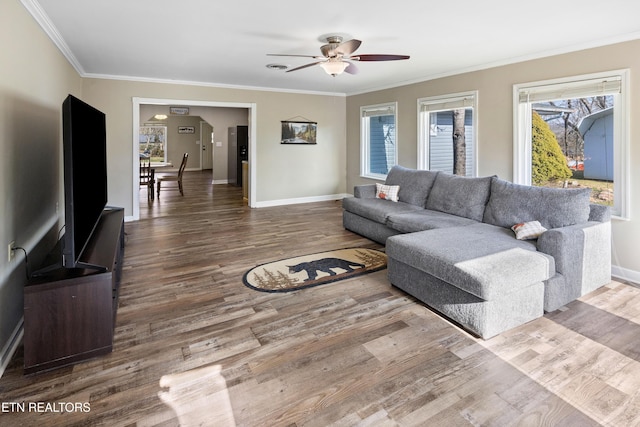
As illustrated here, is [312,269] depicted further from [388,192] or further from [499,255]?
[388,192]

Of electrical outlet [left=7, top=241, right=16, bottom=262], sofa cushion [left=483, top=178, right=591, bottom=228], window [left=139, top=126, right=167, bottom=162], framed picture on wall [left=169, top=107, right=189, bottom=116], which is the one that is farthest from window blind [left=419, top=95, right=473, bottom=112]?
window [left=139, top=126, right=167, bottom=162]

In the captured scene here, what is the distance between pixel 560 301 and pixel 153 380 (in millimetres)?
2933

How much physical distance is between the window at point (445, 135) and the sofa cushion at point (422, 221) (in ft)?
4.90

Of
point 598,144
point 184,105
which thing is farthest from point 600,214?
point 184,105

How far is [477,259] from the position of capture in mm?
2607

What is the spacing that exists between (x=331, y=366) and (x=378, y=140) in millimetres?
5927

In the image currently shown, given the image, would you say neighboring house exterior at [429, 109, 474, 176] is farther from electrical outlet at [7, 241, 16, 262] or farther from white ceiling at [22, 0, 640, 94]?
electrical outlet at [7, 241, 16, 262]

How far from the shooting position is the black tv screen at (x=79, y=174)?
2.02m

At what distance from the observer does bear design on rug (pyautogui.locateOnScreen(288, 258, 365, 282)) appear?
3.66m

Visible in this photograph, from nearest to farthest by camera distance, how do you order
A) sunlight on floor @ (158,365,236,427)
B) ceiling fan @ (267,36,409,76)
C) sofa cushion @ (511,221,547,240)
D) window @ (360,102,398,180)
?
sunlight on floor @ (158,365,236,427)
sofa cushion @ (511,221,547,240)
ceiling fan @ (267,36,409,76)
window @ (360,102,398,180)

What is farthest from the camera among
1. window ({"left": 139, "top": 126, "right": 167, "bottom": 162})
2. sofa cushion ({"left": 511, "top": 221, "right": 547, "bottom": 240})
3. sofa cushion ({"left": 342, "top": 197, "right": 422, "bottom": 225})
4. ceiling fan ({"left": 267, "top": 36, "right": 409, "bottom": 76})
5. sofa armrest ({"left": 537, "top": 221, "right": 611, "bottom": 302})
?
window ({"left": 139, "top": 126, "right": 167, "bottom": 162})

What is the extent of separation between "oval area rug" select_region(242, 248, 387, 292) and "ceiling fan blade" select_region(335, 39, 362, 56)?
2174 millimetres

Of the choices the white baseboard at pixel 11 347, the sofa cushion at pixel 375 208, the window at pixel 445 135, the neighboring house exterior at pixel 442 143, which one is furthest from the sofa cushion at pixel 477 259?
the neighboring house exterior at pixel 442 143

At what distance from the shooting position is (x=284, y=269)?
12.3 ft
